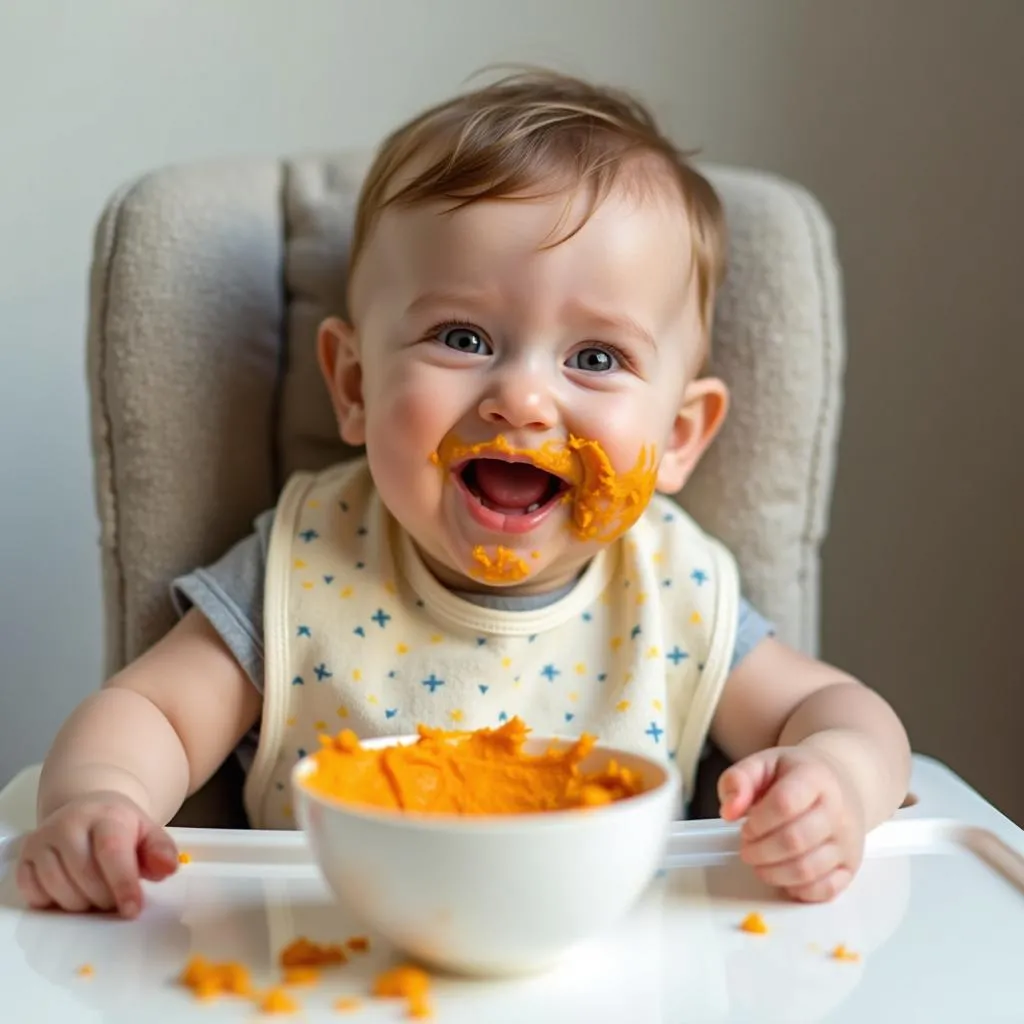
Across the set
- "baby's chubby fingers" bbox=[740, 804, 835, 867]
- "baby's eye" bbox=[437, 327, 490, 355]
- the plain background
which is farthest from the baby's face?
the plain background

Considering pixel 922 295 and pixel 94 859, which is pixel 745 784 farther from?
pixel 922 295

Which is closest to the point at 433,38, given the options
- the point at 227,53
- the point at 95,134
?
the point at 227,53

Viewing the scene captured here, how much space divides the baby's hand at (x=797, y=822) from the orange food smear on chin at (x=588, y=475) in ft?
0.68

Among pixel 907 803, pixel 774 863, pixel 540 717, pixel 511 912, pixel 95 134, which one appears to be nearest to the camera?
pixel 511 912

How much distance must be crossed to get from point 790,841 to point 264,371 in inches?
22.6

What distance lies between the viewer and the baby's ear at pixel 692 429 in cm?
98

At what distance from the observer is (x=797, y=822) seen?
0.67 metres

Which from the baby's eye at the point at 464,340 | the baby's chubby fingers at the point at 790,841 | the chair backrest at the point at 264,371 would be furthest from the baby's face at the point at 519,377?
the baby's chubby fingers at the point at 790,841

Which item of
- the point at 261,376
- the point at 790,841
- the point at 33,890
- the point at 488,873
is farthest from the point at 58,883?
the point at 261,376

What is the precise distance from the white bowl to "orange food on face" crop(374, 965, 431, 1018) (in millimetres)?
11

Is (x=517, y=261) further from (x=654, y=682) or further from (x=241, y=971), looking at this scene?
(x=241, y=971)

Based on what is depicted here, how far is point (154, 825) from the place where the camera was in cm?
68

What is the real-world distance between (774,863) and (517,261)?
40cm

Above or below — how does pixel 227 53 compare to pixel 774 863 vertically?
above
